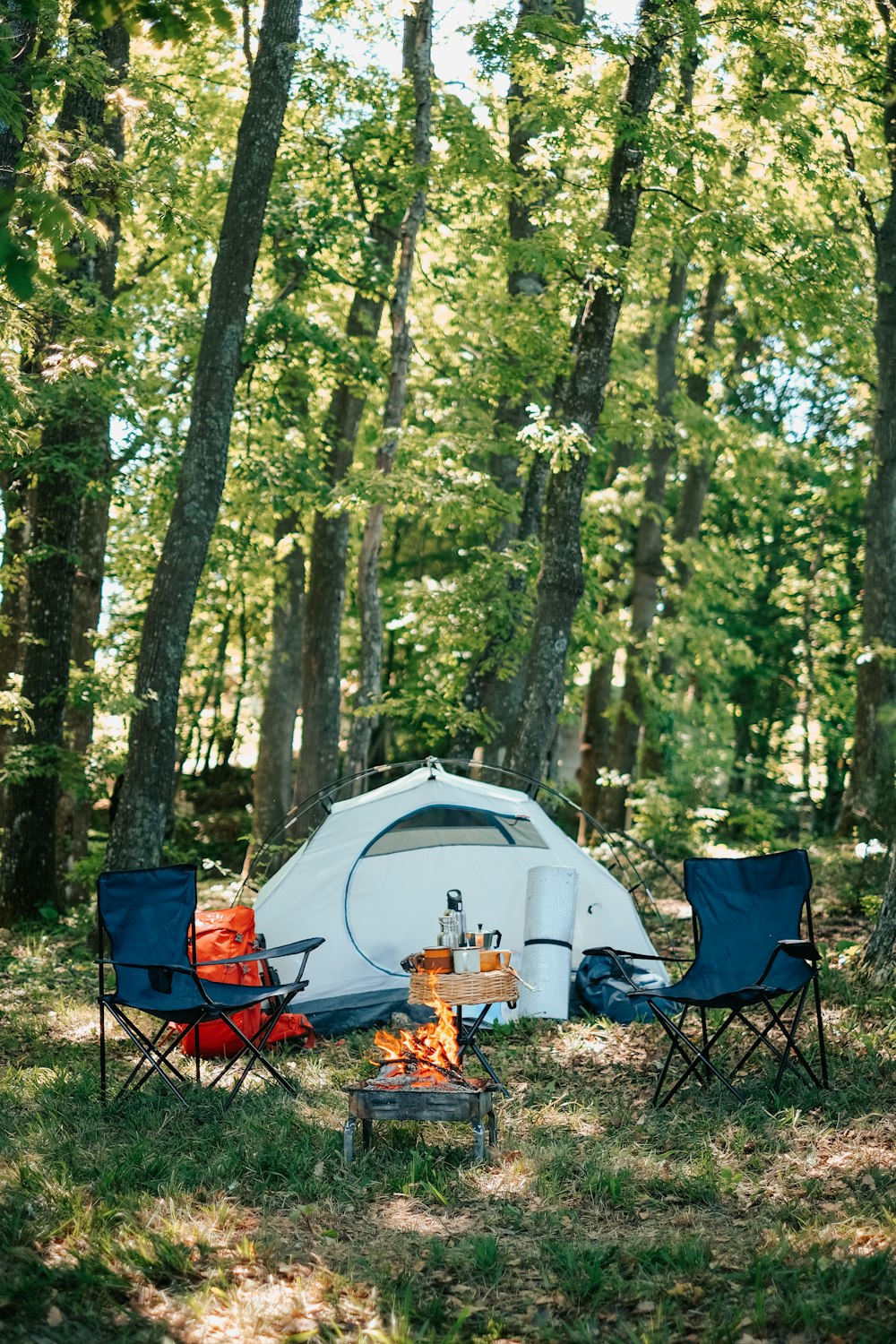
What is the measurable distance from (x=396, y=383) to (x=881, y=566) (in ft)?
14.2

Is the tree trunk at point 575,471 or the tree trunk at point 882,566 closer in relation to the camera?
the tree trunk at point 575,471

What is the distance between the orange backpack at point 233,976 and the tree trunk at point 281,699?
20.8 ft

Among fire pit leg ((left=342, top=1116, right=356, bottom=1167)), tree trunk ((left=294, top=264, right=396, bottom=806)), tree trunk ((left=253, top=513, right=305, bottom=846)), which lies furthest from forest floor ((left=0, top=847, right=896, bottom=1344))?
tree trunk ((left=253, top=513, right=305, bottom=846))

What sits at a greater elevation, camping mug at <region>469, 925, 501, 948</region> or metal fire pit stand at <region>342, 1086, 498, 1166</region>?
camping mug at <region>469, 925, 501, 948</region>

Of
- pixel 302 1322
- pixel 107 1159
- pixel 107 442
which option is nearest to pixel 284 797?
pixel 107 442

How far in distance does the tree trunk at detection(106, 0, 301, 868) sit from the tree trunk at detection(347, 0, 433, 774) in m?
1.74

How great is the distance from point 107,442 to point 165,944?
208 inches

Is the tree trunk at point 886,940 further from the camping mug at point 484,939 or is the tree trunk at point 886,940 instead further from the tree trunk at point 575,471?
the tree trunk at point 575,471

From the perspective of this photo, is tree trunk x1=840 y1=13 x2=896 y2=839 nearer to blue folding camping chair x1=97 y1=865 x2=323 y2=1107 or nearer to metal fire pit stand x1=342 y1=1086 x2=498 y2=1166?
blue folding camping chair x1=97 y1=865 x2=323 y2=1107

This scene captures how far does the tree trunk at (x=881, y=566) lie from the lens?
32.6ft

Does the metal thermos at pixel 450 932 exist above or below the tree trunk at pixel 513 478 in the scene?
below

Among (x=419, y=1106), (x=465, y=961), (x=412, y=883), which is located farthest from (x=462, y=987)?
(x=412, y=883)

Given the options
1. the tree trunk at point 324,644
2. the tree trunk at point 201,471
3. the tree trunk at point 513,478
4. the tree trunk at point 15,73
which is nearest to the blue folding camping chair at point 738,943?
the tree trunk at point 201,471

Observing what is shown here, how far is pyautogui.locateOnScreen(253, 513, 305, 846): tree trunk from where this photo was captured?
1287 centimetres
